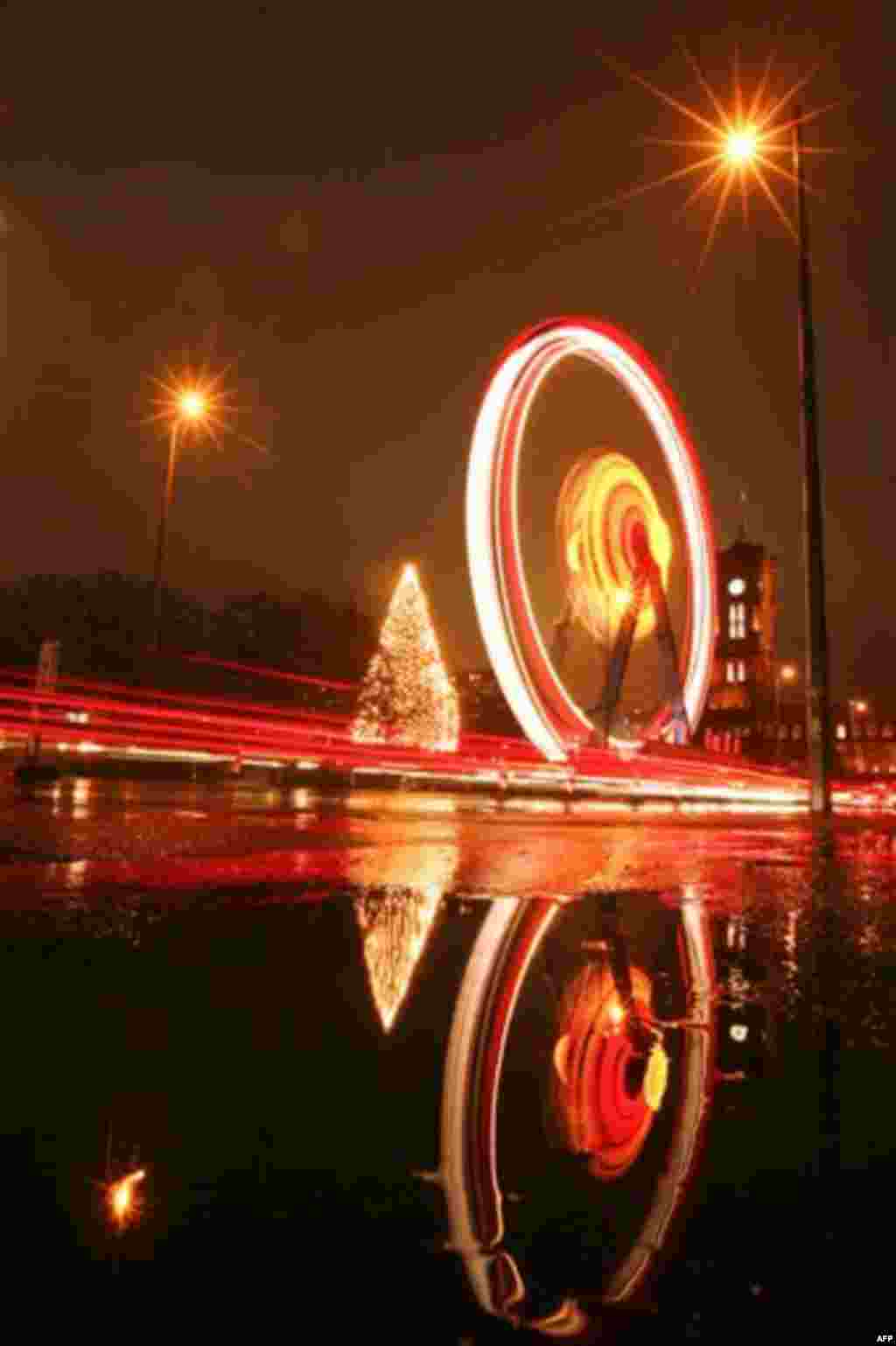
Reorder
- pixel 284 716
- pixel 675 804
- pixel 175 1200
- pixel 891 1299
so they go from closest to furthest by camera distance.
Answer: pixel 891 1299 < pixel 175 1200 < pixel 675 804 < pixel 284 716

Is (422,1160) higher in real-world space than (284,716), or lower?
lower

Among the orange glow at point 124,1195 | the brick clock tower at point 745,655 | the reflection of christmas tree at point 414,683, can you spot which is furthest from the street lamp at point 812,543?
the brick clock tower at point 745,655

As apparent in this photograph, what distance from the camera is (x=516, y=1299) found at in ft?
5.50

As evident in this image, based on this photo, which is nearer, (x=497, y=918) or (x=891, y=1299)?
(x=891, y=1299)

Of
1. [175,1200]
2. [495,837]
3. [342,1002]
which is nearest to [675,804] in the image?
[495,837]

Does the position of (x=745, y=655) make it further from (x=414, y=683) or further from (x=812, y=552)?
(x=812, y=552)

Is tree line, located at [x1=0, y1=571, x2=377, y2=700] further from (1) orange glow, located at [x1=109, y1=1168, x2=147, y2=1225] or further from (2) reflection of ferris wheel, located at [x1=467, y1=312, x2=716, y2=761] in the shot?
(1) orange glow, located at [x1=109, y1=1168, x2=147, y2=1225]

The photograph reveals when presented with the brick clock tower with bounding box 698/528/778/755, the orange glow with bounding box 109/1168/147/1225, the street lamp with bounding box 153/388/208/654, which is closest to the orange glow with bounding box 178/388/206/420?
the street lamp with bounding box 153/388/208/654

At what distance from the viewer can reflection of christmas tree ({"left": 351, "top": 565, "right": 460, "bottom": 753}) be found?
44.2 metres

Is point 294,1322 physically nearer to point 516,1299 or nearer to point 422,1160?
point 516,1299

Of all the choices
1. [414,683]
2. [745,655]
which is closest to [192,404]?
[414,683]

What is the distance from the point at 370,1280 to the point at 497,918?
371 centimetres

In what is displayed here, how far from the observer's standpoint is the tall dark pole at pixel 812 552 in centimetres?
1468

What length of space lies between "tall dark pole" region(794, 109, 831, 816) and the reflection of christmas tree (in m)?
28.5
